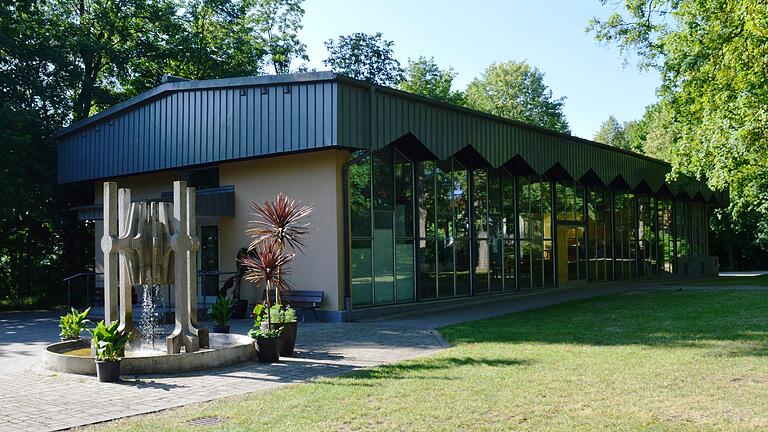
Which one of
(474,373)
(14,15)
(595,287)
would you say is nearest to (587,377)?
(474,373)

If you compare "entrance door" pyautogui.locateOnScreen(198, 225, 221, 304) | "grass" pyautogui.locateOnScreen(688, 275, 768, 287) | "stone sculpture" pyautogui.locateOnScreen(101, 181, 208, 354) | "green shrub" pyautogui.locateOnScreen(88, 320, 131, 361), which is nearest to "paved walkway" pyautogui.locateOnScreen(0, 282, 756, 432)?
"green shrub" pyautogui.locateOnScreen(88, 320, 131, 361)

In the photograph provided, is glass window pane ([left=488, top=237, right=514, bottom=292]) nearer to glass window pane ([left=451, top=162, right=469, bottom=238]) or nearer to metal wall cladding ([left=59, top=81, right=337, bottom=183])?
glass window pane ([left=451, top=162, right=469, bottom=238])

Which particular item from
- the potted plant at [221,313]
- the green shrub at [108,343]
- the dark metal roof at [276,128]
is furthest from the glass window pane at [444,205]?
the green shrub at [108,343]

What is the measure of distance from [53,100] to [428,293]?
14.1 meters

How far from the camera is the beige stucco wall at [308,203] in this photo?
1619 centimetres

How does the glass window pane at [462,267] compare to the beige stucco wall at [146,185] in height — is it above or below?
below

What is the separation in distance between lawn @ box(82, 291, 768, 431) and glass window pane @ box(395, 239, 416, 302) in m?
4.94

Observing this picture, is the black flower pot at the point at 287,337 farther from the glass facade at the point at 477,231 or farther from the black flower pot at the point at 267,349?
the glass facade at the point at 477,231

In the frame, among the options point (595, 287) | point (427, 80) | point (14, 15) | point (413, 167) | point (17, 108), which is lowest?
point (595, 287)

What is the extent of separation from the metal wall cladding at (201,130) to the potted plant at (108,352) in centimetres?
704

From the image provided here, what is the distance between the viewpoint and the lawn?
6.58 meters

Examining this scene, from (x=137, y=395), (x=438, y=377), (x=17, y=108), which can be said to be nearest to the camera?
(x=137, y=395)

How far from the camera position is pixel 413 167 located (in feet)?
60.7

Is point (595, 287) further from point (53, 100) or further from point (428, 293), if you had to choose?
point (53, 100)
